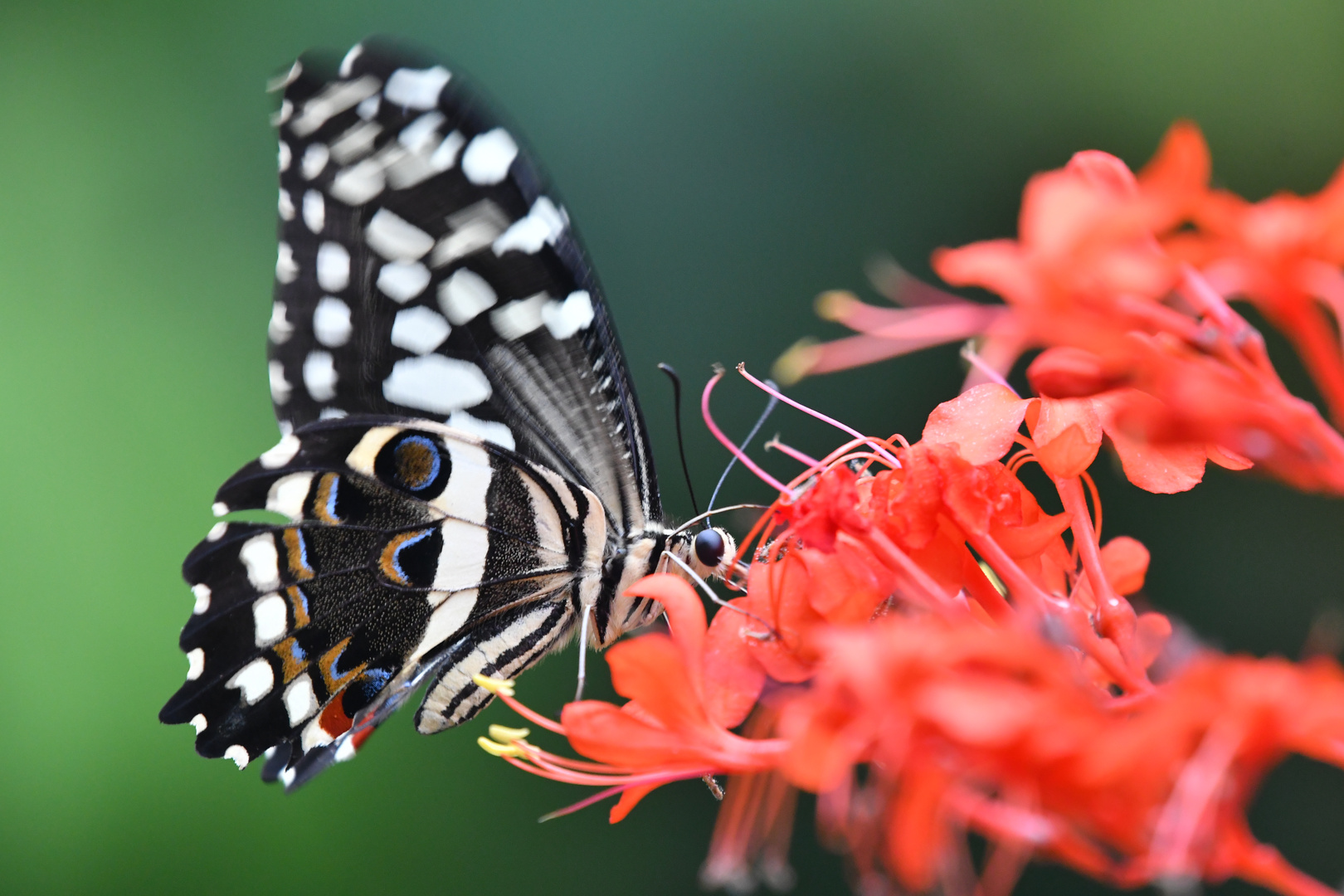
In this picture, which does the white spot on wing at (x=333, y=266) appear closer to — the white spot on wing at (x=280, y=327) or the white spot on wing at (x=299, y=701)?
the white spot on wing at (x=280, y=327)

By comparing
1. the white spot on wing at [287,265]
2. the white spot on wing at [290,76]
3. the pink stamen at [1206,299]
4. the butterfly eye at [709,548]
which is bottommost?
the butterfly eye at [709,548]

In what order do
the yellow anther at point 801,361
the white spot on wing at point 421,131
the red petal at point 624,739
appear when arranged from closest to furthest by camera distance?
1. the yellow anther at point 801,361
2. the red petal at point 624,739
3. the white spot on wing at point 421,131

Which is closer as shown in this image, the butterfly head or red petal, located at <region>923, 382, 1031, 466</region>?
red petal, located at <region>923, 382, 1031, 466</region>

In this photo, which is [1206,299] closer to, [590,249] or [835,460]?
[835,460]

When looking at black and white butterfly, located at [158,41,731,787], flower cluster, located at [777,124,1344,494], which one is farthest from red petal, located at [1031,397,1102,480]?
black and white butterfly, located at [158,41,731,787]

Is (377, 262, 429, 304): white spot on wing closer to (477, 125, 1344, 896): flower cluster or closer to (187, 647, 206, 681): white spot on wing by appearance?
(187, 647, 206, 681): white spot on wing

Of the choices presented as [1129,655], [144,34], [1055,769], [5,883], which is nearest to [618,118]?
[144,34]

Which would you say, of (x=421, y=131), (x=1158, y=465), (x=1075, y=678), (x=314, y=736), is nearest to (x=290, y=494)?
(x=314, y=736)

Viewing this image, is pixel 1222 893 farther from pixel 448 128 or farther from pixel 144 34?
pixel 144 34

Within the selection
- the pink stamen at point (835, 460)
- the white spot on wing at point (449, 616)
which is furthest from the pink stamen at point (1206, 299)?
the white spot on wing at point (449, 616)
